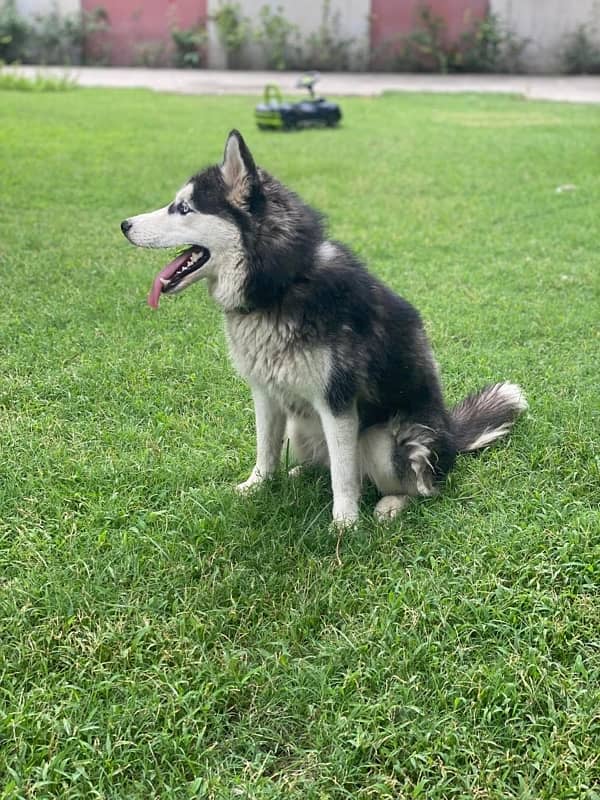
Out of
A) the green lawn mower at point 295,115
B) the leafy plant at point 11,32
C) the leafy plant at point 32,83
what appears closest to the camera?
the green lawn mower at point 295,115

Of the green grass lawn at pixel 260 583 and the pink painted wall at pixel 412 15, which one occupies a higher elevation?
the pink painted wall at pixel 412 15

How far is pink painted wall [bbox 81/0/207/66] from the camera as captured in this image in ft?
74.8

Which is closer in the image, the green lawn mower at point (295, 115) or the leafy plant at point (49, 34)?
the green lawn mower at point (295, 115)

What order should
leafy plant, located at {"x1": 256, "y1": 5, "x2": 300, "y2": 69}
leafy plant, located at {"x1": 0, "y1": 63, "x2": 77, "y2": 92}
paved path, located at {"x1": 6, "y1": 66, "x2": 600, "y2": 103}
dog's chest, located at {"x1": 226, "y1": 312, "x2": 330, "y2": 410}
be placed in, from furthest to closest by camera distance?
leafy plant, located at {"x1": 256, "y1": 5, "x2": 300, "y2": 69}
paved path, located at {"x1": 6, "y1": 66, "x2": 600, "y2": 103}
leafy plant, located at {"x1": 0, "y1": 63, "x2": 77, "y2": 92}
dog's chest, located at {"x1": 226, "y1": 312, "x2": 330, "y2": 410}

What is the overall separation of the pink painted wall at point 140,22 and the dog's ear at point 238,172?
22.9 meters

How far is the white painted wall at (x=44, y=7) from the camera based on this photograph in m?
22.8

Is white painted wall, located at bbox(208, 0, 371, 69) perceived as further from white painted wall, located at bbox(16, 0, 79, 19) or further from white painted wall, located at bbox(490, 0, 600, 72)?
white painted wall, located at bbox(16, 0, 79, 19)

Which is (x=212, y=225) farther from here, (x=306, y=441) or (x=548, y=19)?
(x=548, y=19)

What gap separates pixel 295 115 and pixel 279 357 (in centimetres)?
1042

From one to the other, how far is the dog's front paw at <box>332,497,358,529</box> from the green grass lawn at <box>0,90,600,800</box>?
0.14 feet

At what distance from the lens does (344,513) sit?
278 cm

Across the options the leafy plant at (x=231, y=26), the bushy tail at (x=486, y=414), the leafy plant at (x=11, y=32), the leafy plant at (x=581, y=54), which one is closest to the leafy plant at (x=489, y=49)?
the leafy plant at (x=581, y=54)

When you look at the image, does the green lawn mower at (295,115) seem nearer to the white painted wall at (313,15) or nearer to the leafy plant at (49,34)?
the white painted wall at (313,15)

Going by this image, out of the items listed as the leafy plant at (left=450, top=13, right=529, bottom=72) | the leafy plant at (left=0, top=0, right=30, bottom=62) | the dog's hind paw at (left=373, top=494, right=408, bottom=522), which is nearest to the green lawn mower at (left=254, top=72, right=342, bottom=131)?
the dog's hind paw at (left=373, top=494, right=408, bottom=522)
